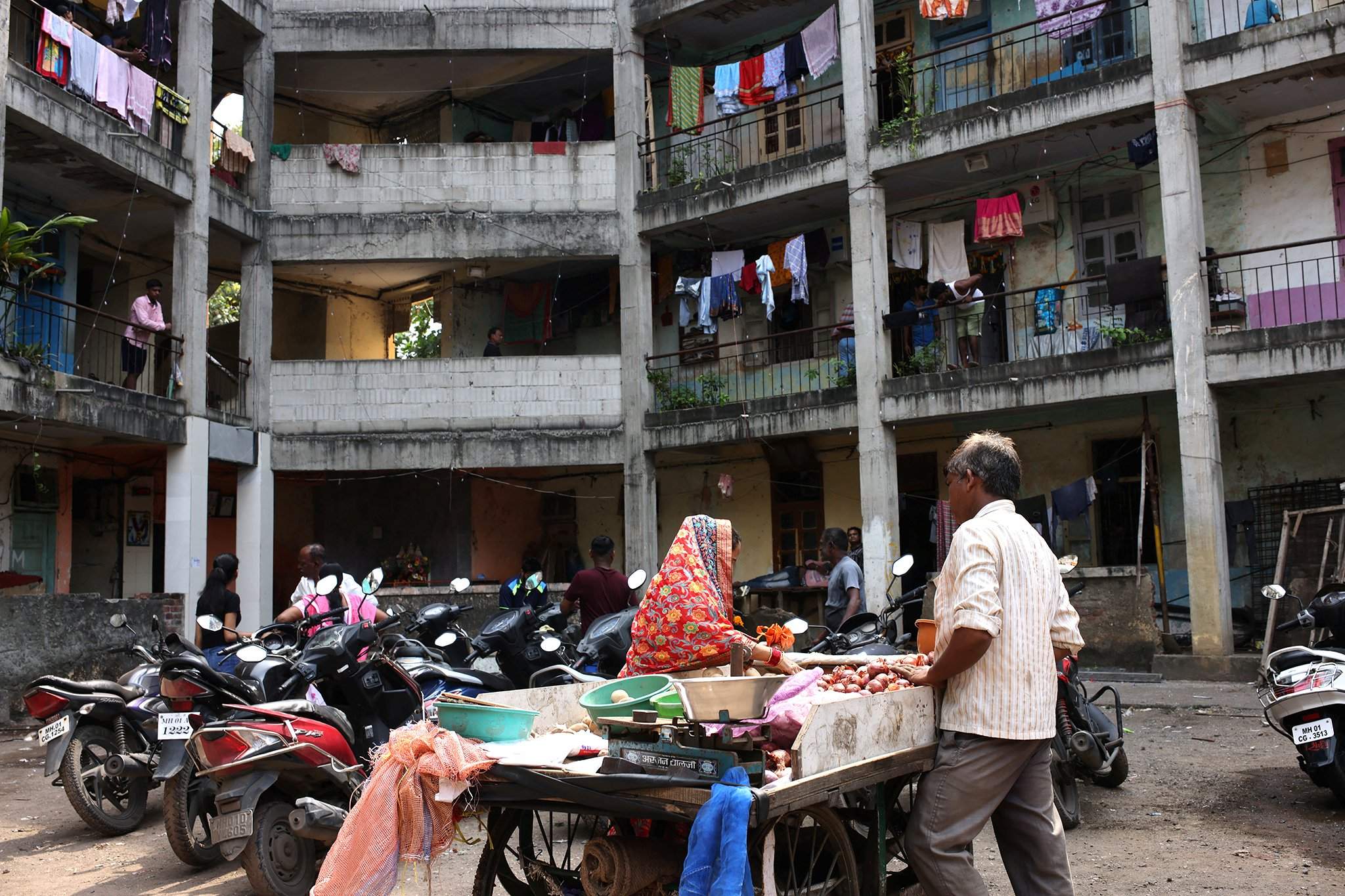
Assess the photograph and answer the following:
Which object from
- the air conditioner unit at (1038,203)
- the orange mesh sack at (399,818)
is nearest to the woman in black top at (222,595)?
the orange mesh sack at (399,818)

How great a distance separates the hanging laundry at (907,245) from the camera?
17188 mm

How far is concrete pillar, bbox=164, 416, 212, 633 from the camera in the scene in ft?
51.3

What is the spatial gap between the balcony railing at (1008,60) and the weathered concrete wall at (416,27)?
5.14 m

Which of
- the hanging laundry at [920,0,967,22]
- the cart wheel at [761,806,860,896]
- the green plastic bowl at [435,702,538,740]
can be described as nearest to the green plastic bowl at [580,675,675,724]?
the green plastic bowl at [435,702,538,740]

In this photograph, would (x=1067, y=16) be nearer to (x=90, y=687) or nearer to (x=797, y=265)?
(x=797, y=265)

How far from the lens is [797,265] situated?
17391 mm

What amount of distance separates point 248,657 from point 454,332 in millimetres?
14218

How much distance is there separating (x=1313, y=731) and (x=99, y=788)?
6969 millimetres

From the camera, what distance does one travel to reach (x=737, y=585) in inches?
474

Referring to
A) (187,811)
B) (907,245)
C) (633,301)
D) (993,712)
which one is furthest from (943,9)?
(993,712)

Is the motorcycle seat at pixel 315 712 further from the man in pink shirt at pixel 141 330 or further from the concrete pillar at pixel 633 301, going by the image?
the concrete pillar at pixel 633 301

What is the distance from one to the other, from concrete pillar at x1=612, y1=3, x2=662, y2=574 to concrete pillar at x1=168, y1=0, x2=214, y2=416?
20.0 ft

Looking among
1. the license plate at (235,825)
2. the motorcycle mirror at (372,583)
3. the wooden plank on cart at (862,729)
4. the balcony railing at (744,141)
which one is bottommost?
the license plate at (235,825)

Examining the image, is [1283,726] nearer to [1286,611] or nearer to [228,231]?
[1286,611]
